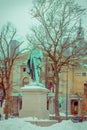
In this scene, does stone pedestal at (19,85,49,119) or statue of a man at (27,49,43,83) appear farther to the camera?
statue of a man at (27,49,43,83)

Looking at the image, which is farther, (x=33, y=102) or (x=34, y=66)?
(x=34, y=66)

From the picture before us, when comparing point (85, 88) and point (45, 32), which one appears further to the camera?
point (85, 88)

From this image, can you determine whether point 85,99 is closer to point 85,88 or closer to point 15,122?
point 85,88

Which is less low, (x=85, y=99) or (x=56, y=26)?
(x=56, y=26)

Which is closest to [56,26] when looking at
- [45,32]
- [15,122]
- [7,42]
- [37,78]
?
[45,32]

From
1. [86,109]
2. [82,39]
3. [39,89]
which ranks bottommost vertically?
[86,109]

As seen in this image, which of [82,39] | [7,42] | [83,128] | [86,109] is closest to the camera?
[83,128]

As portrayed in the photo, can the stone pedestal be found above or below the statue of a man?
below

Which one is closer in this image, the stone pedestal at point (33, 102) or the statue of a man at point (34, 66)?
the stone pedestal at point (33, 102)

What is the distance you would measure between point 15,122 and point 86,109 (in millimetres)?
40664

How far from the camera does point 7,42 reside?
28812 mm

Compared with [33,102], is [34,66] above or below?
above

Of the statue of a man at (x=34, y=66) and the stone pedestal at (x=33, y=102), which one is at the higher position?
the statue of a man at (x=34, y=66)

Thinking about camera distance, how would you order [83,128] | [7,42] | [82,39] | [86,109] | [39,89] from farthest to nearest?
1. [86,109]
2. [7,42]
3. [82,39]
4. [39,89]
5. [83,128]
